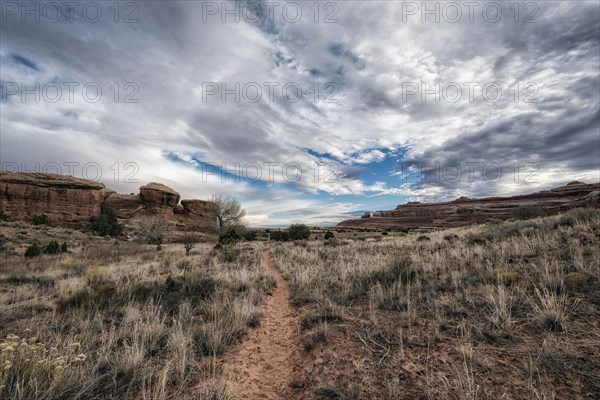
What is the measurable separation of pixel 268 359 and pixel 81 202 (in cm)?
7137

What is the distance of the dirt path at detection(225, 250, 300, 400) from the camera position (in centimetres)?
341

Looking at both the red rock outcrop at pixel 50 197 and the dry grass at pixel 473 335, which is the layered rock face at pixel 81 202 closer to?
the red rock outcrop at pixel 50 197

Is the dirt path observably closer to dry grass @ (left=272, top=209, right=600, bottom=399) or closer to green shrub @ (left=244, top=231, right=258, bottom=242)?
dry grass @ (left=272, top=209, right=600, bottom=399)

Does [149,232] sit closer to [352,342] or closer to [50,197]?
[50,197]

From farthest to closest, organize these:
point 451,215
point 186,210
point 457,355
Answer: point 451,215 < point 186,210 < point 457,355

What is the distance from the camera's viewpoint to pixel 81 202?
56594mm

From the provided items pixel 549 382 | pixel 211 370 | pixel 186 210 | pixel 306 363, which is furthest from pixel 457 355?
pixel 186 210

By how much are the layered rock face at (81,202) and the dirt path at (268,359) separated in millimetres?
46076

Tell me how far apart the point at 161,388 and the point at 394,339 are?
3.17 meters

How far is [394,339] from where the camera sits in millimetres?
3842

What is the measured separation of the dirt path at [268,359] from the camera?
11.2 feet

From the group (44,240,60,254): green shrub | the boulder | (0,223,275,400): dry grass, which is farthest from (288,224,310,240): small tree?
the boulder

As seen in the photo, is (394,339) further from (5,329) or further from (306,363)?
(5,329)

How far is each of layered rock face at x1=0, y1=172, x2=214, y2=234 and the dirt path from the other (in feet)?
151
